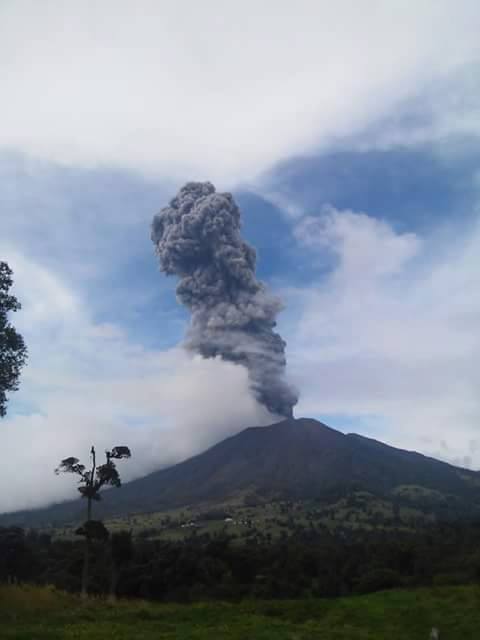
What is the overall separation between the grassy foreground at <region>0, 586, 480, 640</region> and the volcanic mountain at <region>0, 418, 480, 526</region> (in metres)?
119

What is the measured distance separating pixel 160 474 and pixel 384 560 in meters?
159

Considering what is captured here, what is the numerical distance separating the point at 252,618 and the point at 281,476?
148 meters

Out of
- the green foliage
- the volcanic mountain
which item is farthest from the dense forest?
the volcanic mountain

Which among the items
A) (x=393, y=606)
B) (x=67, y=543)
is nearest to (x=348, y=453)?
(x=67, y=543)

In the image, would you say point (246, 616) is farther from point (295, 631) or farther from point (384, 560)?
point (384, 560)

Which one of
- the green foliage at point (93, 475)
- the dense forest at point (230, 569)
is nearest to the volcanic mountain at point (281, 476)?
the dense forest at point (230, 569)

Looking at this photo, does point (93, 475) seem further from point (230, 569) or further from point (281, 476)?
point (281, 476)

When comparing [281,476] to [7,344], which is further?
[281,476]

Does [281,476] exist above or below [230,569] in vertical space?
above

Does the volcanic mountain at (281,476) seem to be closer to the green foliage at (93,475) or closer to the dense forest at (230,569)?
the dense forest at (230,569)

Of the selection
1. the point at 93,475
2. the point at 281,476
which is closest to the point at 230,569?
the point at 93,475

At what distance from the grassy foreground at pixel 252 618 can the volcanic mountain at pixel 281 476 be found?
119 m

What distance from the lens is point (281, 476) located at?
159375mm

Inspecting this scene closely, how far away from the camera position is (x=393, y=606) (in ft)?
53.9
